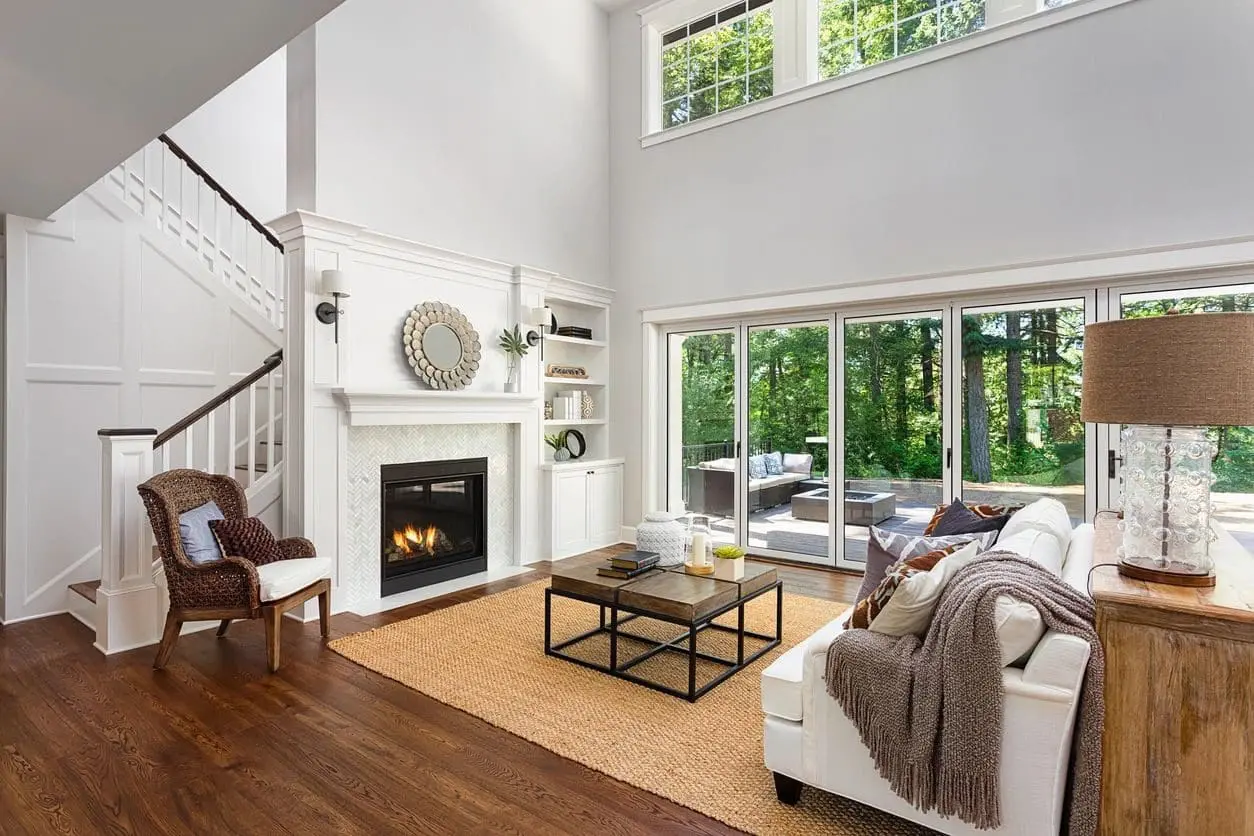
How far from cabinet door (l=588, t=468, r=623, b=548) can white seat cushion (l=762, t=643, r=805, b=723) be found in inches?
154

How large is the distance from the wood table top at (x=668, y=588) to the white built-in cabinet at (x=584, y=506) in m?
2.14

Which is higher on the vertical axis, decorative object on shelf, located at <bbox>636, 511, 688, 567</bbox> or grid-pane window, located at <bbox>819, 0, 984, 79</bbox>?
grid-pane window, located at <bbox>819, 0, 984, 79</bbox>

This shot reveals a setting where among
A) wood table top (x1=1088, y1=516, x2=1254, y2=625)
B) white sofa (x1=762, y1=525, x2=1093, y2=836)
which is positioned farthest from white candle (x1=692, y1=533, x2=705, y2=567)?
wood table top (x1=1088, y1=516, x2=1254, y2=625)

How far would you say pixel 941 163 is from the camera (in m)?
4.80

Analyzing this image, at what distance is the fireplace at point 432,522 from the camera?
4.61 m

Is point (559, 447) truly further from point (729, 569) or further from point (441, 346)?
point (729, 569)

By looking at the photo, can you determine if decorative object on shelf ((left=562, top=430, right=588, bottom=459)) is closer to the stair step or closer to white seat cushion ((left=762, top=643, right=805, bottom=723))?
the stair step

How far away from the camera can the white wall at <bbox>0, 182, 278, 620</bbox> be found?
4000 mm

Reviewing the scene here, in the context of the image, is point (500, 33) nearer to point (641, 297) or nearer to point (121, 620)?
point (641, 297)

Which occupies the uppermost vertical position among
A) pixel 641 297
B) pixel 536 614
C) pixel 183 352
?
pixel 641 297

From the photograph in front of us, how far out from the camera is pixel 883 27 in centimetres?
516

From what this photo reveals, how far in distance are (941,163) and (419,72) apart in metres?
3.78

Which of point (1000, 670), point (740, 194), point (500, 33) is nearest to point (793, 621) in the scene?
point (1000, 670)

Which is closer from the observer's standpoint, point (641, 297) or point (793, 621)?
point (793, 621)
